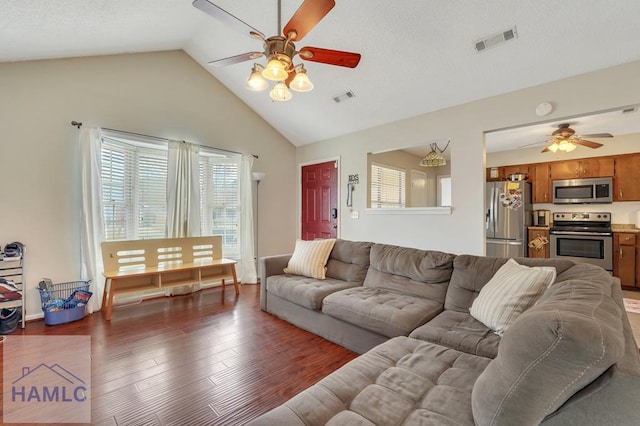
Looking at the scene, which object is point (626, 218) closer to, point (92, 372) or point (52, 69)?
point (92, 372)

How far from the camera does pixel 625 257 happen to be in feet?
14.3

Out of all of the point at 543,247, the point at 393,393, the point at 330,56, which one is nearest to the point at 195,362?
the point at 393,393

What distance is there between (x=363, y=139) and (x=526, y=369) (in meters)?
4.06

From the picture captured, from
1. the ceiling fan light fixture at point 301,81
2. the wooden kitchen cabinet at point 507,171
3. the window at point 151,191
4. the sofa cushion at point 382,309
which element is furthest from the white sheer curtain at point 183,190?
the wooden kitchen cabinet at point 507,171

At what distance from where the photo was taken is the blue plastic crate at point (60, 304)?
9.82ft

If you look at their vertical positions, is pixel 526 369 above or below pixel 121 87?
below

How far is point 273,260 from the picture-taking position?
11.1ft

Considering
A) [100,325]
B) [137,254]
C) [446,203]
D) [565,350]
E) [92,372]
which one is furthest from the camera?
[446,203]

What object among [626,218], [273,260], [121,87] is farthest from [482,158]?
[121,87]

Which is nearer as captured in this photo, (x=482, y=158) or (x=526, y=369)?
(x=526, y=369)

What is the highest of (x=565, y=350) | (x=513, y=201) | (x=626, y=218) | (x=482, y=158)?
(x=482, y=158)

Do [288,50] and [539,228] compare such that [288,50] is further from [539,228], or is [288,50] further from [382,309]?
[539,228]

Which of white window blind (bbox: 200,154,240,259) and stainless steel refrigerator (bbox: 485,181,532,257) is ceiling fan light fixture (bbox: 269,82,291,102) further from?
stainless steel refrigerator (bbox: 485,181,532,257)

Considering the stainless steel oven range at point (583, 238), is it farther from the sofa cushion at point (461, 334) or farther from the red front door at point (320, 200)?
the sofa cushion at point (461, 334)
